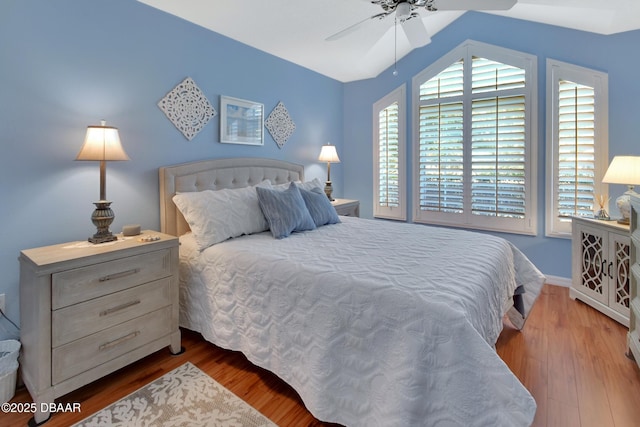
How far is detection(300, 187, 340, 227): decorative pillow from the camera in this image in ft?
9.00

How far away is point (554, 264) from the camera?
3.35 meters

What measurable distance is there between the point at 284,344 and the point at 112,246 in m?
1.13

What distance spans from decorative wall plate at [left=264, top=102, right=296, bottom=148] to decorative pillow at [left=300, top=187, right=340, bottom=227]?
936mm

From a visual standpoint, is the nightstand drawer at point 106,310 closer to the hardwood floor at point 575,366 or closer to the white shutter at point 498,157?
the hardwood floor at point 575,366

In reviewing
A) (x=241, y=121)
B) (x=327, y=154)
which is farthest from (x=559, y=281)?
(x=241, y=121)

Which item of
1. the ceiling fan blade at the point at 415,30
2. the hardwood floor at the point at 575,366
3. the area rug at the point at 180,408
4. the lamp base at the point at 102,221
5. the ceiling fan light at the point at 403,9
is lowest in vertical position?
the area rug at the point at 180,408

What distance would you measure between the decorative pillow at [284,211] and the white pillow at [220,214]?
0.32 feet

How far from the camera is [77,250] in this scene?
1.76 meters

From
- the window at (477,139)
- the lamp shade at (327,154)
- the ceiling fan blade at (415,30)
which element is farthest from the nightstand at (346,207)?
the ceiling fan blade at (415,30)

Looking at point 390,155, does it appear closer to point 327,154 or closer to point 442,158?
point 442,158

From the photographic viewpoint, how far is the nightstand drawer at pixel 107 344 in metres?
1.60

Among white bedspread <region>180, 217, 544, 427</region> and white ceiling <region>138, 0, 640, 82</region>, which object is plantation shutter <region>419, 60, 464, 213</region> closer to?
white ceiling <region>138, 0, 640, 82</region>

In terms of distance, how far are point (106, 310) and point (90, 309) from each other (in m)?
0.08

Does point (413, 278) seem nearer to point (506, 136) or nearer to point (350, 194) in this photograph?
point (506, 136)
